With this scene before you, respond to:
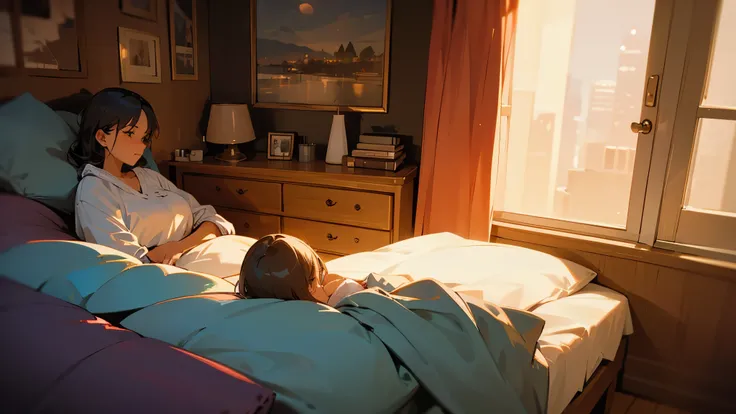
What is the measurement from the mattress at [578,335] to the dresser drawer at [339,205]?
1.00m

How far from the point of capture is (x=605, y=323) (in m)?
1.92

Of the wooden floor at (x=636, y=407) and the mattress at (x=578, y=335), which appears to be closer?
the mattress at (x=578, y=335)

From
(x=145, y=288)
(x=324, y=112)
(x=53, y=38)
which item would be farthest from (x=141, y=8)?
(x=145, y=288)

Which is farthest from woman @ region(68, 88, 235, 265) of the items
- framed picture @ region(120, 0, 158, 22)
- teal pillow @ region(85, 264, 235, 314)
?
framed picture @ region(120, 0, 158, 22)

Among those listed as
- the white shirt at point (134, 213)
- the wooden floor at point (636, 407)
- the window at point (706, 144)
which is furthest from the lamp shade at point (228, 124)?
the wooden floor at point (636, 407)

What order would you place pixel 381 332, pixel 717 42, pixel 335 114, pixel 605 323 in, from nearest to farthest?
pixel 381 332 → pixel 605 323 → pixel 717 42 → pixel 335 114

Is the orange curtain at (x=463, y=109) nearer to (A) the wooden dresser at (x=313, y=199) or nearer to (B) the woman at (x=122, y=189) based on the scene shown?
(A) the wooden dresser at (x=313, y=199)

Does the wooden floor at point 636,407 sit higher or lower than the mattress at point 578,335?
lower

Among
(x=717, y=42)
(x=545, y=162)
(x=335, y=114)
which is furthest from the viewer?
(x=545, y=162)

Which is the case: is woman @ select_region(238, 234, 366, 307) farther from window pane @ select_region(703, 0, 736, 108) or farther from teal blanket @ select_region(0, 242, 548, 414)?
window pane @ select_region(703, 0, 736, 108)

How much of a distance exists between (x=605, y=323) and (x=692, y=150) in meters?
0.90

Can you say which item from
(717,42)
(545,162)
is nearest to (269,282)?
(717,42)

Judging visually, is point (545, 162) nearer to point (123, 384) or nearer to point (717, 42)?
point (717, 42)

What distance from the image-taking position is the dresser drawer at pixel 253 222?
2.93 meters
